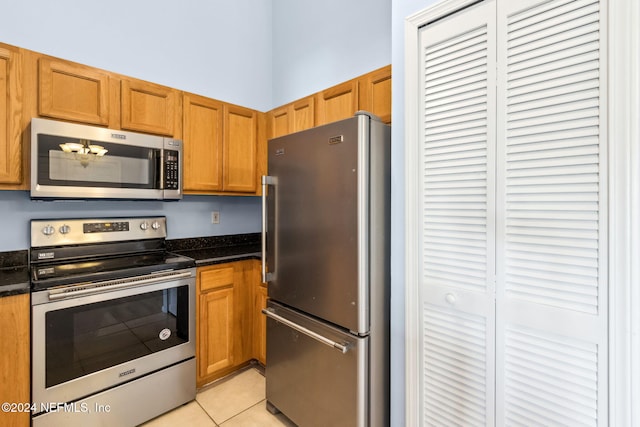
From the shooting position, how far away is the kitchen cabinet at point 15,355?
137cm

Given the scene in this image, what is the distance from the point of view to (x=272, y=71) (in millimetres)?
2986

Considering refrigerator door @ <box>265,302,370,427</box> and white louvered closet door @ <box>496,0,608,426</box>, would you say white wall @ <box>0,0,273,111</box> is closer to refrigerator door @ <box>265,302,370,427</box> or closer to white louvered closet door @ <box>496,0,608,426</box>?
refrigerator door @ <box>265,302,370,427</box>

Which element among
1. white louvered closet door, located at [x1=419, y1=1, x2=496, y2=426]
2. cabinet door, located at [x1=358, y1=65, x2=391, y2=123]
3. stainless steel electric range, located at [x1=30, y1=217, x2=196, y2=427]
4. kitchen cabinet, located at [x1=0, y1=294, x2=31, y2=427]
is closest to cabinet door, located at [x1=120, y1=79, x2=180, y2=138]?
stainless steel electric range, located at [x1=30, y1=217, x2=196, y2=427]

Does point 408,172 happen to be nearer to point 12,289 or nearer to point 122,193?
point 122,193

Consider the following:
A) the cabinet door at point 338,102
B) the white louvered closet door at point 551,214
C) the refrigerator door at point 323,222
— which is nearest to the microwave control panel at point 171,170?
the refrigerator door at point 323,222

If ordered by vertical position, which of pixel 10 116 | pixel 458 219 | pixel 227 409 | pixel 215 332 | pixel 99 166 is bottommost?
pixel 227 409

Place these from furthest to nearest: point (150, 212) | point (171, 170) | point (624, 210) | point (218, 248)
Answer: point (218, 248)
point (150, 212)
point (171, 170)
point (624, 210)

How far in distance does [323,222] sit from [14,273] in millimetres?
1755

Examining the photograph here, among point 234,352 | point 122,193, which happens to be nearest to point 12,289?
point 122,193

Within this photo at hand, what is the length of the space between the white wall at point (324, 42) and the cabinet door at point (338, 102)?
0.24 m

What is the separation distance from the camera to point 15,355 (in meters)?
1.40

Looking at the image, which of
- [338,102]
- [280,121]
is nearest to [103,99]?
[280,121]

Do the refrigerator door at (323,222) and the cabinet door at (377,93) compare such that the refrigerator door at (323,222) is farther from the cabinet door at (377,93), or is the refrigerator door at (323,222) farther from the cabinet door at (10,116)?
the cabinet door at (10,116)

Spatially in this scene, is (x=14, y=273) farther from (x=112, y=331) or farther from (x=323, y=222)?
(x=323, y=222)
